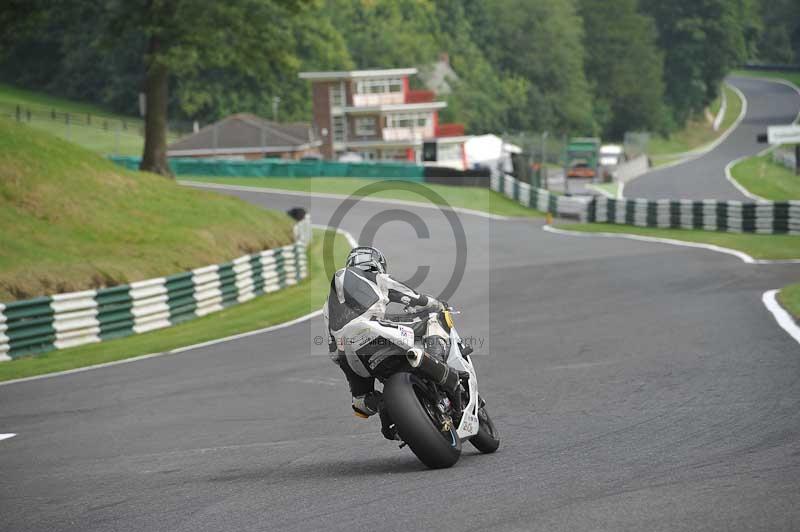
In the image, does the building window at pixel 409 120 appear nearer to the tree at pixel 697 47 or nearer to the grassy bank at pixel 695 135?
the grassy bank at pixel 695 135

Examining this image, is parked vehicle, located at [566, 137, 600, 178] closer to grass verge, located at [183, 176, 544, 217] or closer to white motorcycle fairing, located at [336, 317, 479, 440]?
grass verge, located at [183, 176, 544, 217]

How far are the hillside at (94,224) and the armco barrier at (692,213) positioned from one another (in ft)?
42.3

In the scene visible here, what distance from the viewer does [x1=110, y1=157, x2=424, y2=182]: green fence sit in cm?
5778

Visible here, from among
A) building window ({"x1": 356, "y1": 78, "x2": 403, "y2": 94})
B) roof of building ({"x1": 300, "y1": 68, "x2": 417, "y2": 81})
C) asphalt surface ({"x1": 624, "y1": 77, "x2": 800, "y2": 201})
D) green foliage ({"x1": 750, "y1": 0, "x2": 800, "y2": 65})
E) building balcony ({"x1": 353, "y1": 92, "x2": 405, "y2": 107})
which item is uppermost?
green foliage ({"x1": 750, "y1": 0, "x2": 800, "y2": 65})

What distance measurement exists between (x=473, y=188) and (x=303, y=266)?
2574 cm

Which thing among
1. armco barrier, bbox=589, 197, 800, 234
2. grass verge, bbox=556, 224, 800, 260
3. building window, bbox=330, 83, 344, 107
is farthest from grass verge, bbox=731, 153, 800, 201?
building window, bbox=330, 83, 344, 107

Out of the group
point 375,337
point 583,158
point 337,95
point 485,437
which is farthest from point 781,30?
point 375,337

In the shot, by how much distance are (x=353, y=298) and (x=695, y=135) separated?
12731 cm

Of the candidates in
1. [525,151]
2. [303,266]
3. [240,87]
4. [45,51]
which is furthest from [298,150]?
[303,266]

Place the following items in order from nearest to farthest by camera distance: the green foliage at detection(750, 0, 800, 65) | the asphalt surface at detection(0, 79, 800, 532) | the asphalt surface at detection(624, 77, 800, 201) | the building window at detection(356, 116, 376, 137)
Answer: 1. the asphalt surface at detection(0, 79, 800, 532)
2. the asphalt surface at detection(624, 77, 800, 201)
3. the building window at detection(356, 116, 376, 137)
4. the green foliage at detection(750, 0, 800, 65)

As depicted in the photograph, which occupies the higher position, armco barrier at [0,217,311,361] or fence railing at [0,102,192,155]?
fence railing at [0,102,192,155]

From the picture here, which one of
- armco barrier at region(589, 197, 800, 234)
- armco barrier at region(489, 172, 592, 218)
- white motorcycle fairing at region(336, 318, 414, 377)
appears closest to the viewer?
white motorcycle fairing at region(336, 318, 414, 377)

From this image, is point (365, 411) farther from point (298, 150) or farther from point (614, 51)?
point (614, 51)

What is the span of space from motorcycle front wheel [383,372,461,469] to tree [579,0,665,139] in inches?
4941
